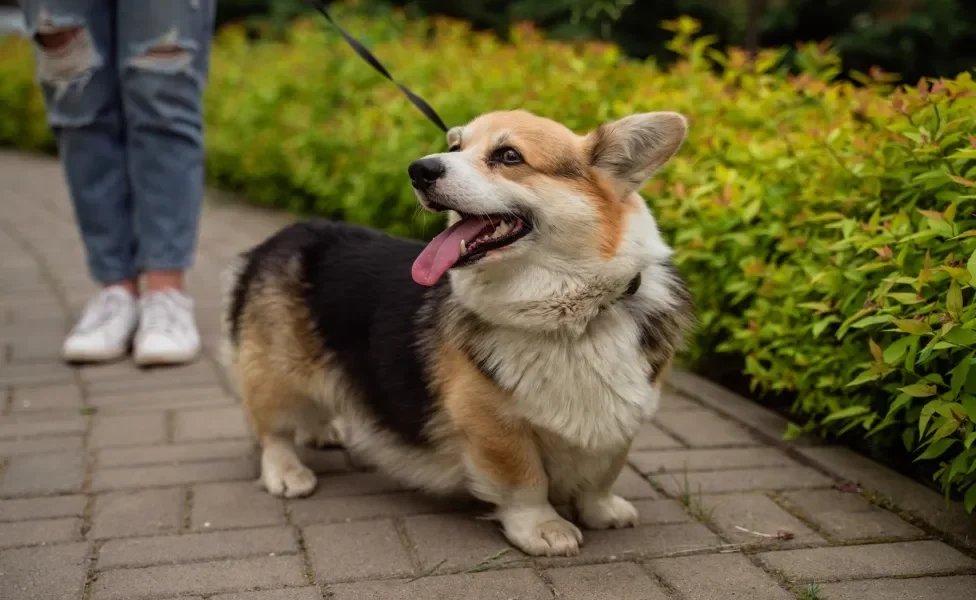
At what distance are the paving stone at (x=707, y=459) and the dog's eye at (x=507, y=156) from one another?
3.53 feet

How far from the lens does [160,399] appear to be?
11.9 feet

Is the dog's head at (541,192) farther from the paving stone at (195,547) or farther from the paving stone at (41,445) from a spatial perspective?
the paving stone at (41,445)

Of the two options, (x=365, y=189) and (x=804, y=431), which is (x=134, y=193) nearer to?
(x=365, y=189)

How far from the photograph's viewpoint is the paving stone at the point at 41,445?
3.10 m

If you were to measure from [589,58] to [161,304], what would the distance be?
2443mm

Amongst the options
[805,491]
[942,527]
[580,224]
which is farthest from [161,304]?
[942,527]

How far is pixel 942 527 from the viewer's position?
2557mm

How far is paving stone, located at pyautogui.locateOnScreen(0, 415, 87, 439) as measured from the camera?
3.27 metres

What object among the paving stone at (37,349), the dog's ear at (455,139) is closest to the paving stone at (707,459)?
the dog's ear at (455,139)

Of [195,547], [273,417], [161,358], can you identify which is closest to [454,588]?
[195,547]

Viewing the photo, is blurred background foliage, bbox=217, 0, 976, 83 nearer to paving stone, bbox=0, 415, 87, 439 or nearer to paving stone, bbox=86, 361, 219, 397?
paving stone, bbox=86, 361, 219, 397

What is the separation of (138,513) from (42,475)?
0.44 m

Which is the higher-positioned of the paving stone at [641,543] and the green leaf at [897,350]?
the green leaf at [897,350]

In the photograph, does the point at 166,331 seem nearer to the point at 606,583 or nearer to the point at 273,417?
the point at 273,417
